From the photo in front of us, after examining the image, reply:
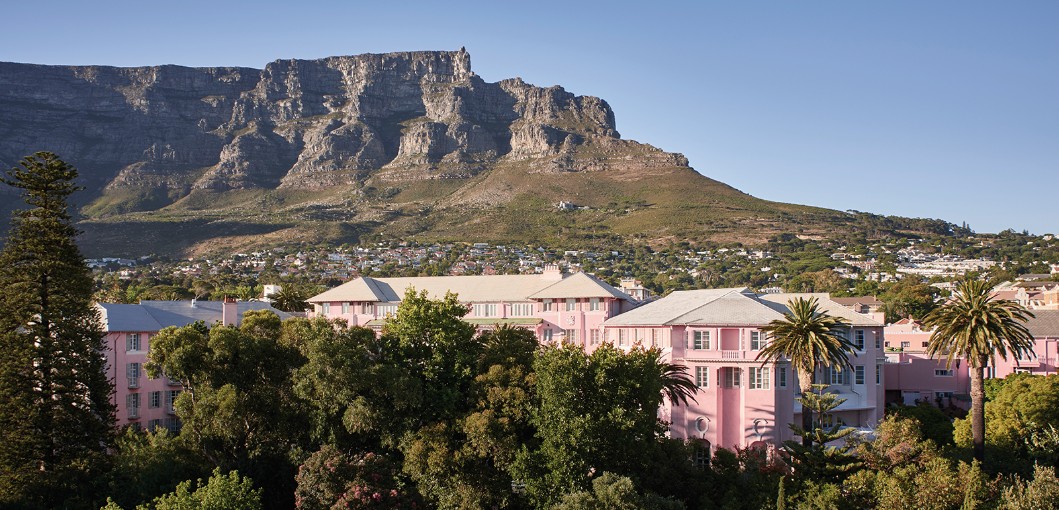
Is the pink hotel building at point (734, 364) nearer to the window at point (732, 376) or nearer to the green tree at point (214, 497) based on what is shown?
the window at point (732, 376)

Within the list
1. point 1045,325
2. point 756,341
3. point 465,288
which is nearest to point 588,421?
point 756,341

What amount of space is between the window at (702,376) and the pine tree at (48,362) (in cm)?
2818

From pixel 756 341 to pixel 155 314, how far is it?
4100 centimetres

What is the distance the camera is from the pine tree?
147ft

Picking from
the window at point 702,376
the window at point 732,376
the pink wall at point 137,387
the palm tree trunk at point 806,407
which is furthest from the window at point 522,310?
the palm tree trunk at point 806,407

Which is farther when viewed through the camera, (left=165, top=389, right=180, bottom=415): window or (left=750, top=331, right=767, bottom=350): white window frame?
(left=165, top=389, right=180, bottom=415): window

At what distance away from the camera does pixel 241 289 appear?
117 meters

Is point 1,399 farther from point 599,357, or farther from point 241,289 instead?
point 241,289

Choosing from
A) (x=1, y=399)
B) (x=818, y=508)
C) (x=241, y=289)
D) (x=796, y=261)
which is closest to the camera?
(x=818, y=508)

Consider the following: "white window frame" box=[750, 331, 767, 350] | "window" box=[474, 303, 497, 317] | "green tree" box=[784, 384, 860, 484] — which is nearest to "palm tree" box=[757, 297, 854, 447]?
"green tree" box=[784, 384, 860, 484]

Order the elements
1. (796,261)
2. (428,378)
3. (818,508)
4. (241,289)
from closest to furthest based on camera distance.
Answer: (818,508) < (428,378) < (241,289) < (796,261)

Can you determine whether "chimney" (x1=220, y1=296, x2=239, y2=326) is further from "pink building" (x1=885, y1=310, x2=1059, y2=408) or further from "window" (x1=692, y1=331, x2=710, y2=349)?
"pink building" (x1=885, y1=310, x2=1059, y2=408)

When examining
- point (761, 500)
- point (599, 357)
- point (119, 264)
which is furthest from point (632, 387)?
point (119, 264)

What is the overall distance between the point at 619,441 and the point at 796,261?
14200 centimetres
